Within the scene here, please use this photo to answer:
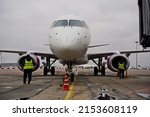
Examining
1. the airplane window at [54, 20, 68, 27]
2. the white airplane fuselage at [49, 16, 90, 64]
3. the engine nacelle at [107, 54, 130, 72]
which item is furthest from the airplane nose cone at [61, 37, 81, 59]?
the engine nacelle at [107, 54, 130, 72]

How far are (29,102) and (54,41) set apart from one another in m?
9.57

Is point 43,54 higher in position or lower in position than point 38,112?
higher

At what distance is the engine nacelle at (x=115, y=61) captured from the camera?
2102 cm

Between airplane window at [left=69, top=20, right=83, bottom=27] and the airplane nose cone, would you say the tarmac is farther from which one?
airplane window at [left=69, top=20, right=83, bottom=27]

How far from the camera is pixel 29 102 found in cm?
593

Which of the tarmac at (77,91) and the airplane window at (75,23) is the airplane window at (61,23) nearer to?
the airplane window at (75,23)

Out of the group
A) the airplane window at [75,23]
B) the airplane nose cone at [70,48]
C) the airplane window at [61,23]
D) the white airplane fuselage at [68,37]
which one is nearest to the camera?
the airplane nose cone at [70,48]

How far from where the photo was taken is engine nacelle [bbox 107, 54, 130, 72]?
21016 mm

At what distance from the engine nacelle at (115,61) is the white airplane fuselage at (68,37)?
4678mm

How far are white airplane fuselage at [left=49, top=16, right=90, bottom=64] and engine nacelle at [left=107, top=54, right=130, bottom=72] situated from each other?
15.3 ft

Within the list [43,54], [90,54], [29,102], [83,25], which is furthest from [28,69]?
[29,102]

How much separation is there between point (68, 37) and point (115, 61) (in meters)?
7.87

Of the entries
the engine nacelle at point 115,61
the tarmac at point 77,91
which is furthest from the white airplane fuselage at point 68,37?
the engine nacelle at point 115,61

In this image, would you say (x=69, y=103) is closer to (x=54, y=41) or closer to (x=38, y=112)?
(x=38, y=112)
